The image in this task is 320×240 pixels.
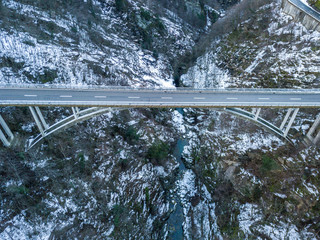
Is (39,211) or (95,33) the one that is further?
(95,33)

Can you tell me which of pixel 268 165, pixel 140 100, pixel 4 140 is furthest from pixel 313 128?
pixel 4 140

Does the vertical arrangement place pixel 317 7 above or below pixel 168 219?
above

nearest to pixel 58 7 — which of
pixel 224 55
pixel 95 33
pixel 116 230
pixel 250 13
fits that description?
pixel 95 33

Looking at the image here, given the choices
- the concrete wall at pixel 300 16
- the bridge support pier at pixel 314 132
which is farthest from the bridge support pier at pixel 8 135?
the concrete wall at pixel 300 16

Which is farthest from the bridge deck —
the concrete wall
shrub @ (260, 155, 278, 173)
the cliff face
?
the concrete wall

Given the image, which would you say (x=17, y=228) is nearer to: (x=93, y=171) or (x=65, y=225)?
(x=65, y=225)

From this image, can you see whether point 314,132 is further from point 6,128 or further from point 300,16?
point 6,128
